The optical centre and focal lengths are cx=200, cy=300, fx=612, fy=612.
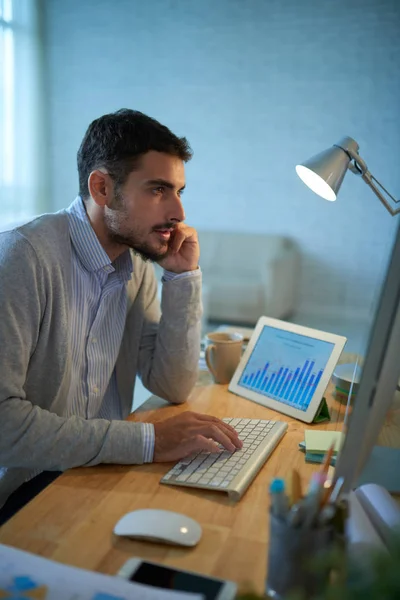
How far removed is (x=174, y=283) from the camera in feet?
4.44

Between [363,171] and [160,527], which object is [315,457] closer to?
[160,527]

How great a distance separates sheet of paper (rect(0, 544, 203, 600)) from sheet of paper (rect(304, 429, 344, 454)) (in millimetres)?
463

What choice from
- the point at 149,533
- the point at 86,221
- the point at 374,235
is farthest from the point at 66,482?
the point at 374,235

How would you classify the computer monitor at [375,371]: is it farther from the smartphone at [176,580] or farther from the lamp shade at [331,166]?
the lamp shade at [331,166]

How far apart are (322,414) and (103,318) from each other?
0.49 m

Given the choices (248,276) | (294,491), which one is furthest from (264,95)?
(294,491)

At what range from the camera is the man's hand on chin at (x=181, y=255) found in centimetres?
136

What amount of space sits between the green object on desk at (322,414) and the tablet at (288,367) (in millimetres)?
11

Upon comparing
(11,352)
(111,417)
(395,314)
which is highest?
(395,314)

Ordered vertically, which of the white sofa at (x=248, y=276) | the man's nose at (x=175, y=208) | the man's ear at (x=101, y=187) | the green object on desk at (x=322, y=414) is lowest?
the white sofa at (x=248, y=276)

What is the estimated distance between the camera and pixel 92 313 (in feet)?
4.11

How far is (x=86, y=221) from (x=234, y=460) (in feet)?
1.87

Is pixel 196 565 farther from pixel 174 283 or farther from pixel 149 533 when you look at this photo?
pixel 174 283

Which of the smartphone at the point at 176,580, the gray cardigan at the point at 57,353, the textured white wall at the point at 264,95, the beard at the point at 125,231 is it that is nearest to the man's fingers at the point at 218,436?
the gray cardigan at the point at 57,353
